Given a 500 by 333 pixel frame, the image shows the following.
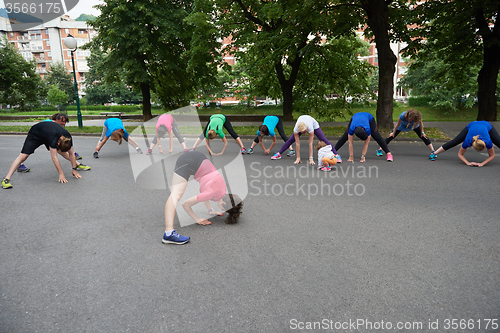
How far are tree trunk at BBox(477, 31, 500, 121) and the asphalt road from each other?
513 inches

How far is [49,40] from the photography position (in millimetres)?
75562

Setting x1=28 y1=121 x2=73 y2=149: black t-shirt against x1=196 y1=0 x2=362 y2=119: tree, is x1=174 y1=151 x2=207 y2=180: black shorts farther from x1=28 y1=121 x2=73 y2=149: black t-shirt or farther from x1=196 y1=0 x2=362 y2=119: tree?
x1=196 y1=0 x2=362 y2=119: tree

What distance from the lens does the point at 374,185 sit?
6605 mm

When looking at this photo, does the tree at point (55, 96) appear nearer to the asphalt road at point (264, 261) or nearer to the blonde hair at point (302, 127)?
the asphalt road at point (264, 261)

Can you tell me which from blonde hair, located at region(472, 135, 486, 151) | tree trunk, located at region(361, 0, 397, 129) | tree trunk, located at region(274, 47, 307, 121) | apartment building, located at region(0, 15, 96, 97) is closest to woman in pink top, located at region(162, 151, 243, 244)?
blonde hair, located at region(472, 135, 486, 151)

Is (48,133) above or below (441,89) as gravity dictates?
below

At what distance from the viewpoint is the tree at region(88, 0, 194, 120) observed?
1921 cm

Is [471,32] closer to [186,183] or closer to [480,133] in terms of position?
[480,133]

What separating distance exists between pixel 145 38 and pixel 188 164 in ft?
59.4

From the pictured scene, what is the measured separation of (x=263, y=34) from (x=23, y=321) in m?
15.5

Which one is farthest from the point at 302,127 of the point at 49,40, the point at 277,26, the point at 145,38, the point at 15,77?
the point at 49,40

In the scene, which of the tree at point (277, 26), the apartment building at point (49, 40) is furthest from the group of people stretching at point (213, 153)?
the apartment building at point (49, 40)

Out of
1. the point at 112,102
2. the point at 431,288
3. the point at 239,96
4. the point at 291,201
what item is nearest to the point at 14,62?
the point at 239,96

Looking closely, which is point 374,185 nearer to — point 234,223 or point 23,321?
point 234,223
